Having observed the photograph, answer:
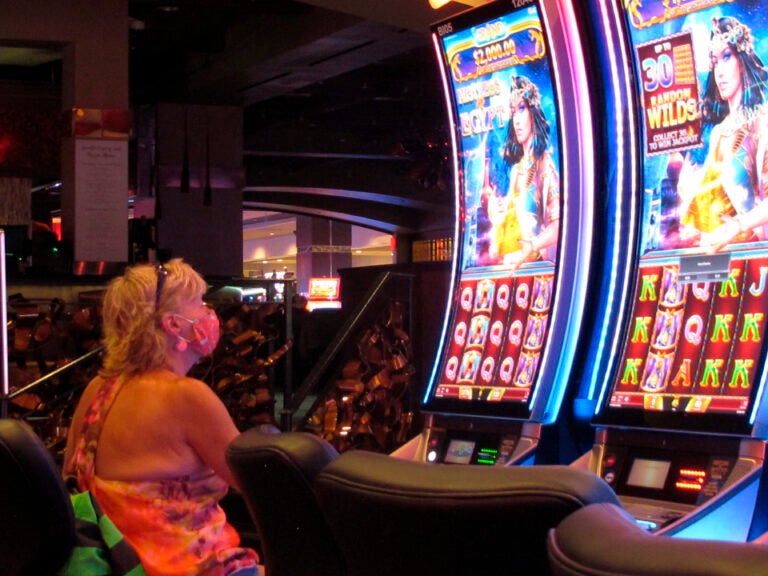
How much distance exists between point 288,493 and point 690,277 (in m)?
1.55

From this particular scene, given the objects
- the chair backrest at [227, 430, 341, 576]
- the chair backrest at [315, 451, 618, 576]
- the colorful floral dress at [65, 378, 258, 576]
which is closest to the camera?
the chair backrest at [315, 451, 618, 576]

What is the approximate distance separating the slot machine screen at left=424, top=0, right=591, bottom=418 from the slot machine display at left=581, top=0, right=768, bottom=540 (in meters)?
0.22

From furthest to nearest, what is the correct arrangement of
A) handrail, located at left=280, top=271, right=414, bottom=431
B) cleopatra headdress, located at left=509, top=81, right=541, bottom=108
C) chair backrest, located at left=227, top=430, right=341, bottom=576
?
1. handrail, located at left=280, top=271, right=414, bottom=431
2. cleopatra headdress, located at left=509, top=81, right=541, bottom=108
3. chair backrest, located at left=227, top=430, right=341, bottom=576

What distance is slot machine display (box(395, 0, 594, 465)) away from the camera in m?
3.31

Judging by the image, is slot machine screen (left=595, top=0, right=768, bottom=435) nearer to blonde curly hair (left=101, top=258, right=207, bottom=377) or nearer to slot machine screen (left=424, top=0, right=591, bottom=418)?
slot machine screen (left=424, top=0, right=591, bottom=418)

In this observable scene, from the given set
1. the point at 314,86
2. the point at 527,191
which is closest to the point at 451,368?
the point at 527,191

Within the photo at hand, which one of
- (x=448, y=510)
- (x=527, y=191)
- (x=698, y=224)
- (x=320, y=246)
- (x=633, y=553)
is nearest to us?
(x=633, y=553)

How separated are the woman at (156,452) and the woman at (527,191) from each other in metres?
1.28

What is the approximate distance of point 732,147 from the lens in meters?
2.88

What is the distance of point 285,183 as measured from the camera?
18766 mm

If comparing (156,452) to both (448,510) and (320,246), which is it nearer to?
(448,510)

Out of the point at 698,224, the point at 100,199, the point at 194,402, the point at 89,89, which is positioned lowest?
the point at 194,402

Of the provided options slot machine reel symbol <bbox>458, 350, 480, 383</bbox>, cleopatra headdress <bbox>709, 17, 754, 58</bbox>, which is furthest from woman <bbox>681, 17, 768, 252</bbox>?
Answer: slot machine reel symbol <bbox>458, 350, 480, 383</bbox>

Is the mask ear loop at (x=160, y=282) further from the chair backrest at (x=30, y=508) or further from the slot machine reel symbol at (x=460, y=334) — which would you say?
the slot machine reel symbol at (x=460, y=334)
